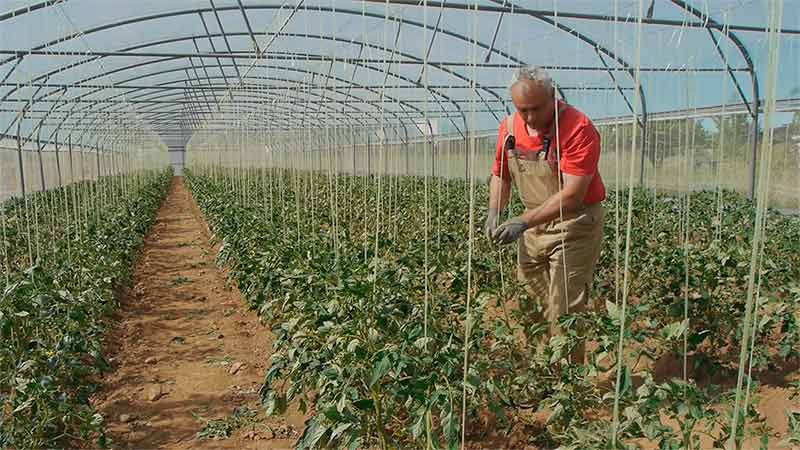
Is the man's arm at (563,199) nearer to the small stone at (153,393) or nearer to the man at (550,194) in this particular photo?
the man at (550,194)

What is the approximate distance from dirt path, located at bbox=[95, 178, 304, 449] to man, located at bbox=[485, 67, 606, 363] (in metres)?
1.68

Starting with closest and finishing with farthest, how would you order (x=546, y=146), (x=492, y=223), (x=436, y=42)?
(x=546, y=146)
(x=492, y=223)
(x=436, y=42)

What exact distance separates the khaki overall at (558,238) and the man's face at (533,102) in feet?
0.64

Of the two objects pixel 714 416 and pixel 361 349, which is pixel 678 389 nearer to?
pixel 714 416

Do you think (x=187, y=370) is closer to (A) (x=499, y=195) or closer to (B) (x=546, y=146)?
(A) (x=499, y=195)

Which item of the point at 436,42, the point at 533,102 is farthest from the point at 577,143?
the point at 436,42

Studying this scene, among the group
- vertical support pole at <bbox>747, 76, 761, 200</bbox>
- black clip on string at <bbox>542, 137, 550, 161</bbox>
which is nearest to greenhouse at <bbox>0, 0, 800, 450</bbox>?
black clip on string at <bbox>542, 137, 550, 161</bbox>

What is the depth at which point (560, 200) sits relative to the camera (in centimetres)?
325

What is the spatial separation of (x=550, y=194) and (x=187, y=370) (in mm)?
2972

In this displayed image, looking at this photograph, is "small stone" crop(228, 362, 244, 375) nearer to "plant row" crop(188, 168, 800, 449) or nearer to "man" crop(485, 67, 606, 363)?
"plant row" crop(188, 168, 800, 449)

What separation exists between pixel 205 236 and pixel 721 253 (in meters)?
9.69

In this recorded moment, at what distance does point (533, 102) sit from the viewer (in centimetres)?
323

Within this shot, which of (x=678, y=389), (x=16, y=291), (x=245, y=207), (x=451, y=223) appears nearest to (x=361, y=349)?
(x=678, y=389)

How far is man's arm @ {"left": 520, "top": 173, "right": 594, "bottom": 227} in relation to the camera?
330cm
